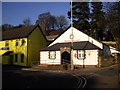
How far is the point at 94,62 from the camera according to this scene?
90.9 ft

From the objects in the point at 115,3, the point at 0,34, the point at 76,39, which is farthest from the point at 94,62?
the point at 0,34

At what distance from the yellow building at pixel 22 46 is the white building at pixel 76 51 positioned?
10.9ft

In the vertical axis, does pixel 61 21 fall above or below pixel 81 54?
above

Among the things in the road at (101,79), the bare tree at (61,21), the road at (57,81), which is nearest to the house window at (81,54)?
the road at (101,79)

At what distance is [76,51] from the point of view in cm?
2920

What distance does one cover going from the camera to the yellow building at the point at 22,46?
109ft

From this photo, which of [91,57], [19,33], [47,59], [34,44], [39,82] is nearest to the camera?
[39,82]

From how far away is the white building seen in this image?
27875 millimetres

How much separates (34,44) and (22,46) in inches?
106

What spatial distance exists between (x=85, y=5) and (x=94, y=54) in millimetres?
31422

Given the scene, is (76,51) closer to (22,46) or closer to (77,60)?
(77,60)

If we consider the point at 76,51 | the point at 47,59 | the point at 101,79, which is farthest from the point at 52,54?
the point at 101,79

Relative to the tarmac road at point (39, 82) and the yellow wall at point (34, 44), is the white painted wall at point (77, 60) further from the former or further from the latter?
the tarmac road at point (39, 82)

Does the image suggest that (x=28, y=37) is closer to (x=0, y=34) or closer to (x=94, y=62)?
(x=0, y=34)
